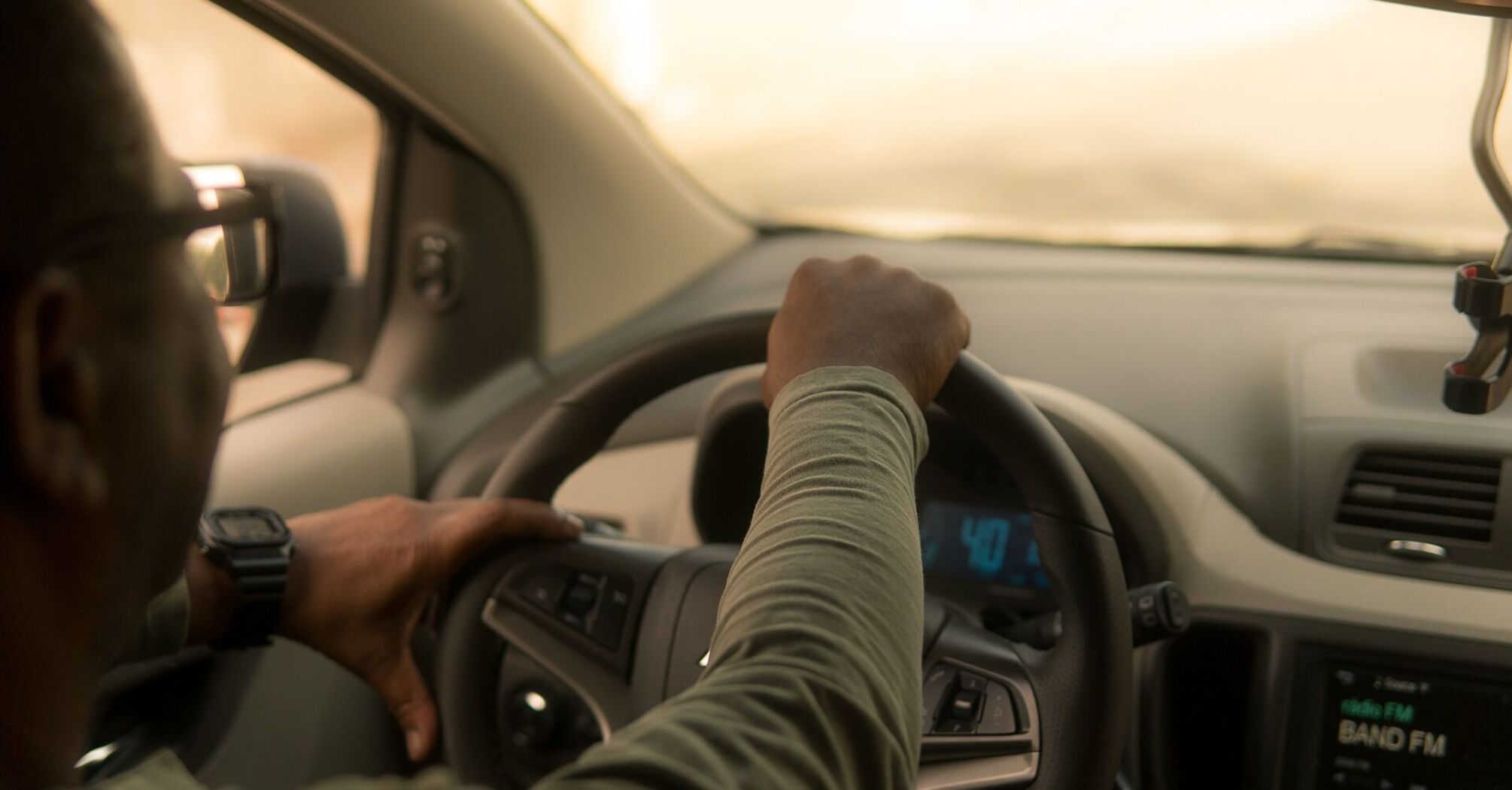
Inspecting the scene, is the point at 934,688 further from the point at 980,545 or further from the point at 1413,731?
the point at 1413,731

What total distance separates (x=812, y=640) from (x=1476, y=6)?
3.00 feet

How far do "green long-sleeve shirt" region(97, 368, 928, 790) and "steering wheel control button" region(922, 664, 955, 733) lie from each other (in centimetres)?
31

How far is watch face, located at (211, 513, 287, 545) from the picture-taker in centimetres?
163

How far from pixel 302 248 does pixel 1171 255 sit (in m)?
1.42

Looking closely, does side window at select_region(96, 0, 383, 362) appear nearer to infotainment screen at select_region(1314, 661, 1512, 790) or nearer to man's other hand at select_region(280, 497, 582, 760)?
man's other hand at select_region(280, 497, 582, 760)

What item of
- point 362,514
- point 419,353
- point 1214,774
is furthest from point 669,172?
point 1214,774

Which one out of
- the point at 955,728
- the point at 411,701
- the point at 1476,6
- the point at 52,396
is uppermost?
the point at 1476,6

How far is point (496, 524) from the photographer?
163 cm

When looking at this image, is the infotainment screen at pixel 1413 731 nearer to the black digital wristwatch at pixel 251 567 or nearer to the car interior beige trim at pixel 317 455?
the black digital wristwatch at pixel 251 567

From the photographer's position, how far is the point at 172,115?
2.54 meters

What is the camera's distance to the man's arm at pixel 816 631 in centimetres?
91

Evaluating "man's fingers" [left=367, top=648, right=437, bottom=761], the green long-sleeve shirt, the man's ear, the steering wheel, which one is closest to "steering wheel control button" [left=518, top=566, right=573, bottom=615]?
the steering wheel

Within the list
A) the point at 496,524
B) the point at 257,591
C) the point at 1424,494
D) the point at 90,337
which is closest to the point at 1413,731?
the point at 1424,494

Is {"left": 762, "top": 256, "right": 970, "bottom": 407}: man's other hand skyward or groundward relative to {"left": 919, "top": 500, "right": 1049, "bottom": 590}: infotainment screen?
skyward
